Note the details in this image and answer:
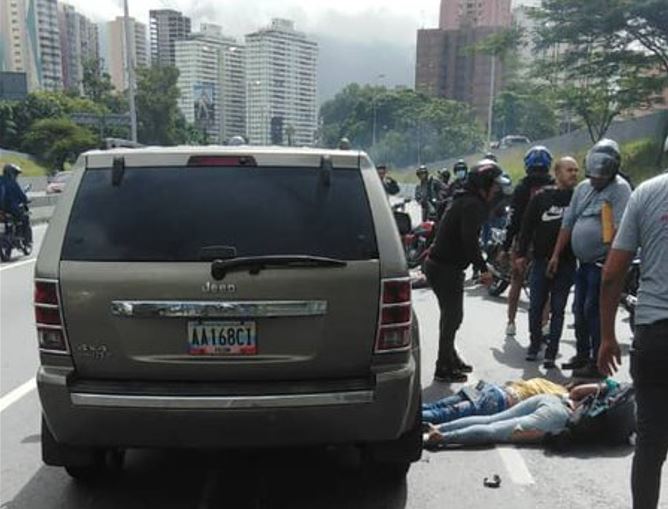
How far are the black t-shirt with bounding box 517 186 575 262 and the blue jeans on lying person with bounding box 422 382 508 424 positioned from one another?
2.12 m

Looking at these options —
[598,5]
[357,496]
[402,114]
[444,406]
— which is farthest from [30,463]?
[402,114]

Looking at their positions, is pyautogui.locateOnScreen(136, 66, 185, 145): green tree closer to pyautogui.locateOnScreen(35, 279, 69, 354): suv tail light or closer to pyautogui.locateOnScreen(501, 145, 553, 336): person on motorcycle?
pyautogui.locateOnScreen(501, 145, 553, 336): person on motorcycle

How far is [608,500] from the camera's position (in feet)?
12.3

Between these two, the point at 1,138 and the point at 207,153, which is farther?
the point at 1,138

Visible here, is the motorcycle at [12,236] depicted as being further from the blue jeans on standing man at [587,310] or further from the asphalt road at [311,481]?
the blue jeans on standing man at [587,310]

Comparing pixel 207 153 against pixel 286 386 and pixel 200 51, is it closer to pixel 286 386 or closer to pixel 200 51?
pixel 286 386

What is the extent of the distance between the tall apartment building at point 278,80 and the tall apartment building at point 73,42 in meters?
21.0

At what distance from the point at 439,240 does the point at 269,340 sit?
9.54 feet

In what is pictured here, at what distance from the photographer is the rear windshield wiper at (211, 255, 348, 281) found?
3.12 metres

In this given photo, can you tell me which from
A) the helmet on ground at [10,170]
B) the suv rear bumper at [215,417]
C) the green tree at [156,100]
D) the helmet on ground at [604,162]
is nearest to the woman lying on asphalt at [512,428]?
the suv rear bumper at [215,417]

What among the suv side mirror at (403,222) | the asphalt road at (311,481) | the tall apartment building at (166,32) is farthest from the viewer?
the tall apartment building at (166,32)

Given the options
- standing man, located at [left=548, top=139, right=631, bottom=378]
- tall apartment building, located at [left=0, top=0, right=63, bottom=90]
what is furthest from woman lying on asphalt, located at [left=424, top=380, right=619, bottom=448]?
tall apartment building, located at [left=0, top=0, right=63, bottom=90]

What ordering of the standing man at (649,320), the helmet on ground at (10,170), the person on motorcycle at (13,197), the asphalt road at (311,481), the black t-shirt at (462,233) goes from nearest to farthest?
the standing man at (649,320) → the asphalt road at (311,481) → the black t-shirt at (462,233) → the helmet on ground at (10,170) → the person on motorcycle at (13,197)

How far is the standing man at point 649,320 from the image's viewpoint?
8.90 feet
